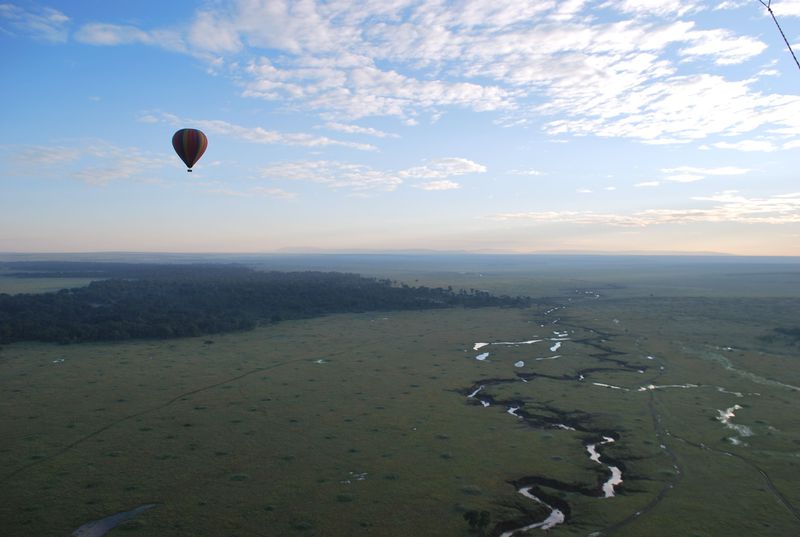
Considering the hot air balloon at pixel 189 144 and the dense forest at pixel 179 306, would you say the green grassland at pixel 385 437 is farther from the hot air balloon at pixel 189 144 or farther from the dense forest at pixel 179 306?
the hot air balloon at pixel 189 144

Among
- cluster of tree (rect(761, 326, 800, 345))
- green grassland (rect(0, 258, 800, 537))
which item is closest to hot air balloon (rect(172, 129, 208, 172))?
green grassland (rect(0, 258, 800, 537))

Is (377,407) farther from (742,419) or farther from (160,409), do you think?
(742,419)

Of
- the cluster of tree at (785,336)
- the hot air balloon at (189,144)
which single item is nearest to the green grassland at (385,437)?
the cluster of tree at (785,336)

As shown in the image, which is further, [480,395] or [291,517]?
[480,395]

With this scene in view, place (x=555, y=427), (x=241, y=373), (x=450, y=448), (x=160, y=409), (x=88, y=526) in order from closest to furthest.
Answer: (x=88, y=526) → (x=450, y=448) → (x=555, y=427) → (x=160, y=409) → (x=241, y=373)

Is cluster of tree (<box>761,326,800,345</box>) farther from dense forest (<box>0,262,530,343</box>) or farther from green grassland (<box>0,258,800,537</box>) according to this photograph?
dense forest (<box>0,262,530,343</box>)

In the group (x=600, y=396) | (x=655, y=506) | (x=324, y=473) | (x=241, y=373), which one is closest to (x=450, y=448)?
(x=324, y=473)
